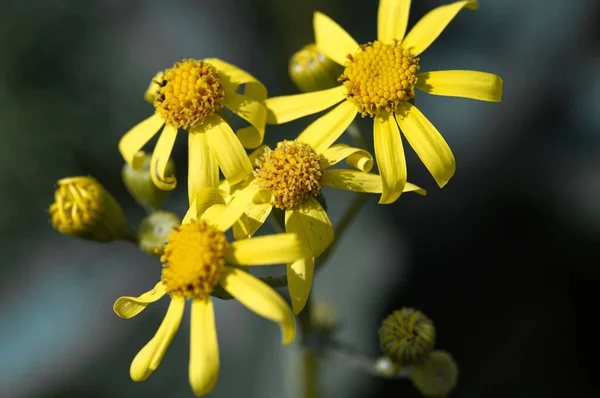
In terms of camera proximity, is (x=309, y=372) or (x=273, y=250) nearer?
(x=273, y=250)

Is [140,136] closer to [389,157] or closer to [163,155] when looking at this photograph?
[163,155]

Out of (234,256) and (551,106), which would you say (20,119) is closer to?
(234,256)

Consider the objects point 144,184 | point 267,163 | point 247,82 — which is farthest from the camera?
point 144,184

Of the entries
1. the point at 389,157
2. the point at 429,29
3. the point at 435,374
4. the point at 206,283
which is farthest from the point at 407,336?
the point at 429,29

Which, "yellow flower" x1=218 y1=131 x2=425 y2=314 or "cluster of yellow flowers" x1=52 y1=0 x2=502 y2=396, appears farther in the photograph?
"yellow flower" x1=218 y1=131 x2=425 y2=314

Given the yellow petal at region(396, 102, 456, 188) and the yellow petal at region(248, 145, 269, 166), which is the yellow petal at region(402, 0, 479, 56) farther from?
the yellow petal at region(248, 145, 269, 166)

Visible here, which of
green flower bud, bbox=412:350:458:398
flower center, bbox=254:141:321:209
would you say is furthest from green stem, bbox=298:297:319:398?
flower center, bbox=254:141:321:209

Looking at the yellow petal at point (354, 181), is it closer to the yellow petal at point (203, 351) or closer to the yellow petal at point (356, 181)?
the yellow petal at point (356, 181)
